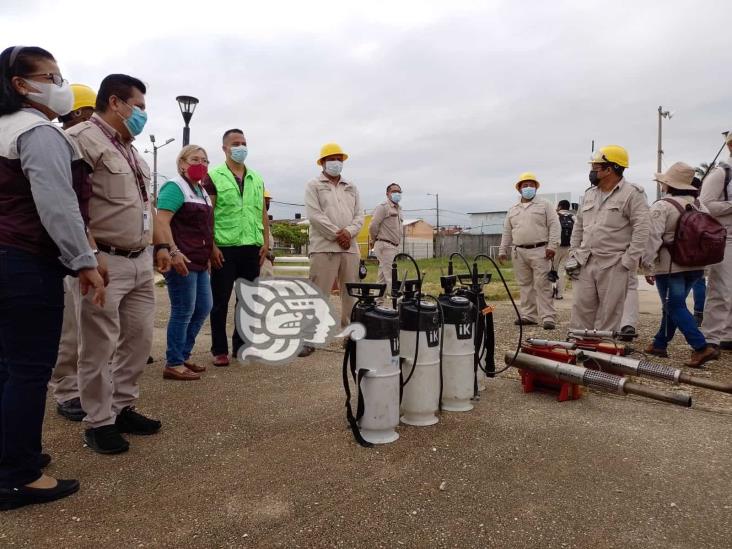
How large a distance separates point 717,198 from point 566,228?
13.1ft

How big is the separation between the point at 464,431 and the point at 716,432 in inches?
57.2

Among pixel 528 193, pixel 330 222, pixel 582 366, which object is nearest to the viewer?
pixel 582 366

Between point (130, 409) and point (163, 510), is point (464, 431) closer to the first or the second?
point (163, 510)

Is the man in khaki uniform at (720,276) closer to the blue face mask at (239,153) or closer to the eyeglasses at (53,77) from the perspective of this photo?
the blue face mask at (239,153)

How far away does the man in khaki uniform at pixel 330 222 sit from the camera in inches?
212

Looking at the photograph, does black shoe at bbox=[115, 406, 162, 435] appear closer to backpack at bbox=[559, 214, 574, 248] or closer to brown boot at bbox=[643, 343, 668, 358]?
brown boot at bbox=[643, 343, 668, 358]

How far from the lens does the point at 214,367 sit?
4.64 m

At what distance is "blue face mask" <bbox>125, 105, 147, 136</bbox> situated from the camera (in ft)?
9.52

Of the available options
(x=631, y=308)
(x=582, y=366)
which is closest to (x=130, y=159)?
(x=582, y=366)

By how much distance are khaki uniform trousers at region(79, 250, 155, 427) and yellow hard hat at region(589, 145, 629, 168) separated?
4030 mm

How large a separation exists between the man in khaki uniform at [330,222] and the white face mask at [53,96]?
→ 3102 millimetres

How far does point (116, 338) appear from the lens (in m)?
2.83

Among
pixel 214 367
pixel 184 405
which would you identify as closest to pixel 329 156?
pixel 214 367

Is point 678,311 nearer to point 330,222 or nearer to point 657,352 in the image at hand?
point 657,352
